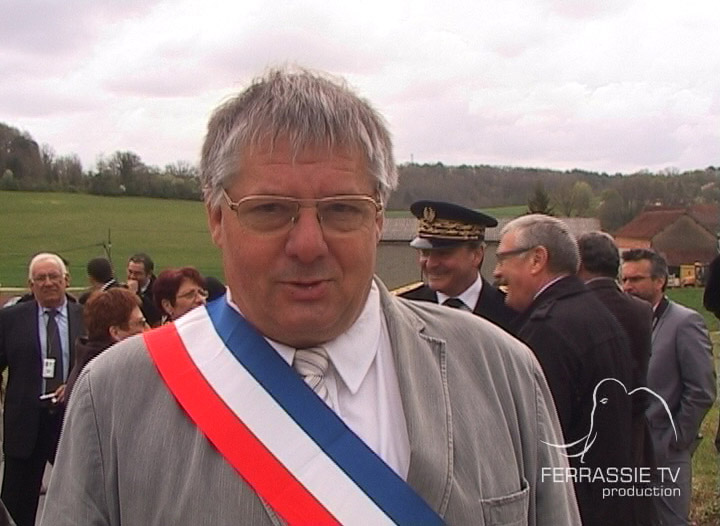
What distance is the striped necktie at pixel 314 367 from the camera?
1670mm

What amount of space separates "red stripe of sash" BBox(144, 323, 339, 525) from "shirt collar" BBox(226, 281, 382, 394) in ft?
0.53

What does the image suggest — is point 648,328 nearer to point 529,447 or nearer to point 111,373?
point 529,447

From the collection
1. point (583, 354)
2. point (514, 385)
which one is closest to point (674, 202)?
point (583, 354)

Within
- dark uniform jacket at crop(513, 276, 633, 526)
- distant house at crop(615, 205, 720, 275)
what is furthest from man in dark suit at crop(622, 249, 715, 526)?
distant house at crop(615, 205, 720, 275)

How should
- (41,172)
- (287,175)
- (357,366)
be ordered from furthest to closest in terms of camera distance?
(41,172), (357,366), (287,175)

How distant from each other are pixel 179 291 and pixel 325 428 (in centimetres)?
407

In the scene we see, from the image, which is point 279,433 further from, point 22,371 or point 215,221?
point 22,371

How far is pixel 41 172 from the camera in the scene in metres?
41.2

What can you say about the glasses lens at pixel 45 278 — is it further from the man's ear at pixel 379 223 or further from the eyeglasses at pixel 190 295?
the man's ear at pixel 379 223

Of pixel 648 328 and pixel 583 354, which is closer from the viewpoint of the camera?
pixel 583 354

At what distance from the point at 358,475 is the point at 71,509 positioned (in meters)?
0.52

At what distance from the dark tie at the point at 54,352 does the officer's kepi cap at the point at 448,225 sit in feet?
8.84

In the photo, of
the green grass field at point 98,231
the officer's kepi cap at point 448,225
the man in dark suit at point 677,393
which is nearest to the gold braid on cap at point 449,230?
the officer's kepi cap at point 448,225

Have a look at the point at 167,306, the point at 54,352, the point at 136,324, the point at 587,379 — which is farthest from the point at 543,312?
the point at 54,352
